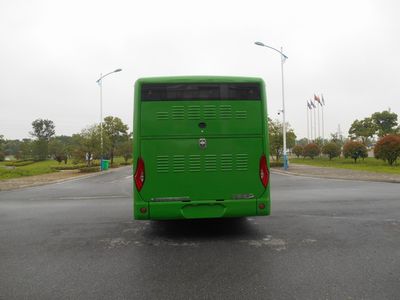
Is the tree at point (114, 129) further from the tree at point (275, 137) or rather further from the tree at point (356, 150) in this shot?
the tree at point (356, 150)

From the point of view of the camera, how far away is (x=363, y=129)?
63.0 meters

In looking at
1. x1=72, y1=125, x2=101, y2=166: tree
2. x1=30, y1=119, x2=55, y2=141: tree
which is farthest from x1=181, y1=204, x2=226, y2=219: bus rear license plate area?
x1=30, y1=119, x2=55, y2=141: tree

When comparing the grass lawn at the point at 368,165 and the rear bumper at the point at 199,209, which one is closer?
the rear bumper at the point at 199,209

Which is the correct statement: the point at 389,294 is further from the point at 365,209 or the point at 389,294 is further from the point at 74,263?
the point at 365,209

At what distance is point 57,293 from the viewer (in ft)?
11.8

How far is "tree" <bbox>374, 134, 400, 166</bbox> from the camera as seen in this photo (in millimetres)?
29375

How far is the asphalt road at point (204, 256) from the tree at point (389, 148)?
24849 millimetres

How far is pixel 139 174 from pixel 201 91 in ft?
6.34

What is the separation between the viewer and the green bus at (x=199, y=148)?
5.65m

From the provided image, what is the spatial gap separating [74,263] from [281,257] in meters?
3.15

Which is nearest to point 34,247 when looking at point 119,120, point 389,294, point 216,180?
point 216,180

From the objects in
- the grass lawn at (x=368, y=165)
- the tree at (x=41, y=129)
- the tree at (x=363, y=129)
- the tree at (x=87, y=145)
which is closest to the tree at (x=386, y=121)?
the tree at (x=363, y=129)

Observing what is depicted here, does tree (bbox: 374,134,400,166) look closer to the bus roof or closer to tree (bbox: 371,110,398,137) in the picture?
the bus roof

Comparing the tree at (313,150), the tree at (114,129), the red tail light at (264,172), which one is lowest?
the red tail light at (264,172)
